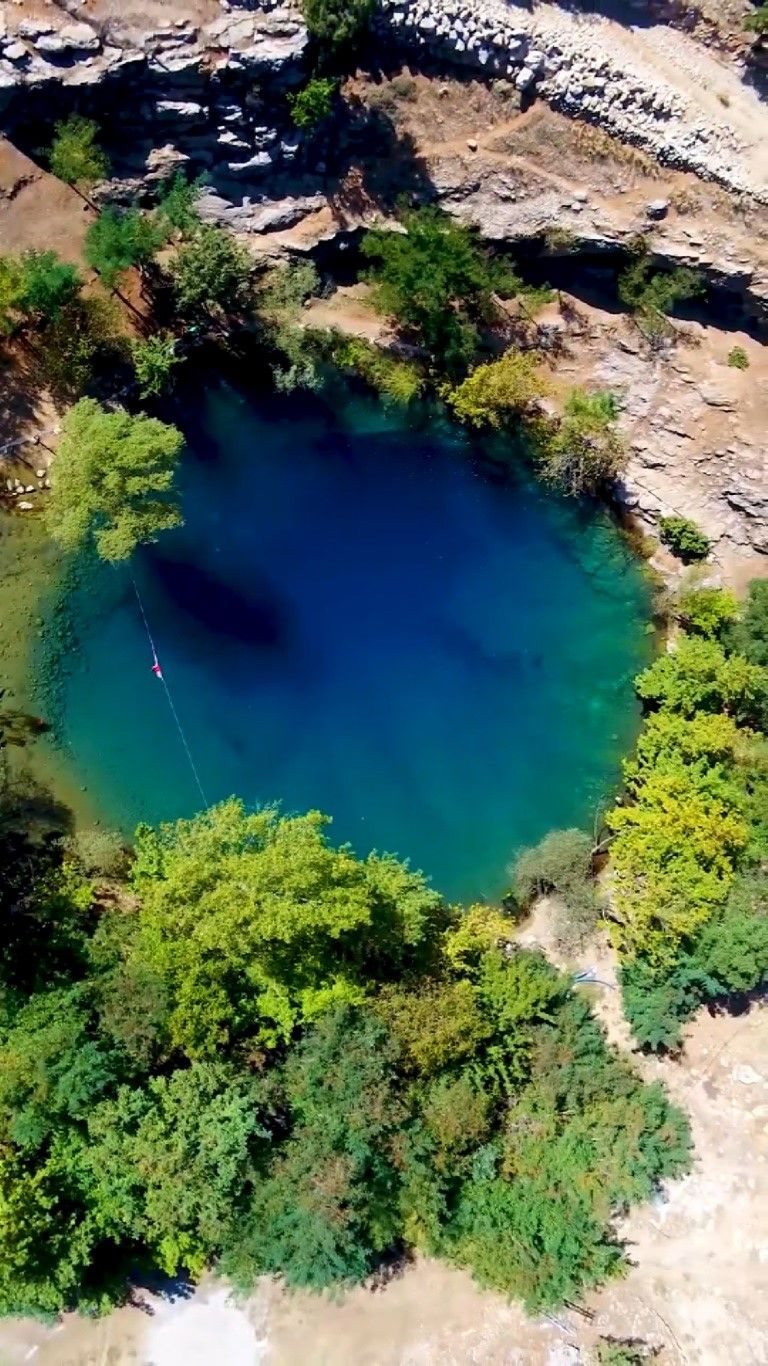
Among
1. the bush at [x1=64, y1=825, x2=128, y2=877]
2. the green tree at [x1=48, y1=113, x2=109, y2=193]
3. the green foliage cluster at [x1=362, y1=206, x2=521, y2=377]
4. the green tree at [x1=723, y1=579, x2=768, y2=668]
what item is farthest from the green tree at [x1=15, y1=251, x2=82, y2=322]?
the green tree at [x1=723, y1=579, x2=768, y2=668]

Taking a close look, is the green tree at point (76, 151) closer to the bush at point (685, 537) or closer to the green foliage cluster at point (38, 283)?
the green foliage cluster at point (38, 283)

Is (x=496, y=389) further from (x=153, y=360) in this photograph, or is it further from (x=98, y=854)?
(x=98, y=854)

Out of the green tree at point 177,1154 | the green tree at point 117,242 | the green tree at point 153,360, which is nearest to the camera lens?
the green tree at point 177,1154

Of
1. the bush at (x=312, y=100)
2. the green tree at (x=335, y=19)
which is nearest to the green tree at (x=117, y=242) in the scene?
the bush at (x=312, y=100)

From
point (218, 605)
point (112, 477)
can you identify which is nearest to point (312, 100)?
point (112, 477)

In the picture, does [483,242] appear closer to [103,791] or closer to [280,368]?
[280,368]

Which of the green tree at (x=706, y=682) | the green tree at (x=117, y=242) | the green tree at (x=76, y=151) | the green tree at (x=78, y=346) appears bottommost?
the green tree at (x=706, y=682)
